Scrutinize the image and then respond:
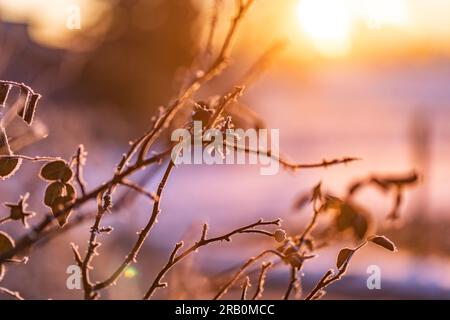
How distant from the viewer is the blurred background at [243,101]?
2547mm

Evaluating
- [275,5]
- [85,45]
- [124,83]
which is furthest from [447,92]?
[275,5]

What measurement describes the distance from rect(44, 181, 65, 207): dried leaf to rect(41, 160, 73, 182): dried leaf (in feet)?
0.04

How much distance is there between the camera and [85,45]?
4.53m

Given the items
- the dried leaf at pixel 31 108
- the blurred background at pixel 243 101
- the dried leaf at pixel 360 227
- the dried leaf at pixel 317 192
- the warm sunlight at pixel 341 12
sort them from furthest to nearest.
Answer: the blurred background at pixel 243 101 < the warm sunlight at pixel 341 12 < the dried leaf at pixel 360 227 < the dried leaf at pixel 317 192 < the dried leaf at pixel 31 108

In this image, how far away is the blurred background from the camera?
255cm

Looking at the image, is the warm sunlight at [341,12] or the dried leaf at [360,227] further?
the warm sunlight at [341,12]

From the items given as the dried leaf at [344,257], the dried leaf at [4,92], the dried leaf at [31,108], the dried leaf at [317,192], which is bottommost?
the dried leaf at [344,257]

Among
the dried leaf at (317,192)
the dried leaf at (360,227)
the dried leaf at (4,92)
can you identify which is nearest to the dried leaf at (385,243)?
the dried leaf at (317,192)

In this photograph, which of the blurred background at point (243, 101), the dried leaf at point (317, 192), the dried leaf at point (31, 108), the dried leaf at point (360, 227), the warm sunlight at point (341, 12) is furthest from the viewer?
the blurred background at point (243, 101)

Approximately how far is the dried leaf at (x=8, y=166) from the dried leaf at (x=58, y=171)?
0.06 metres

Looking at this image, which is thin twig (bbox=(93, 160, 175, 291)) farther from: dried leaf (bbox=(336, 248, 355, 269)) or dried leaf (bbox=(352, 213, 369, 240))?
dried leaf (bbox=(352, 213, 369, 240))

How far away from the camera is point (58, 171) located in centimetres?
128

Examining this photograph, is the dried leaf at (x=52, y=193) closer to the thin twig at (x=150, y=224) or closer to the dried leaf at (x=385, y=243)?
the thin twig at (x=150, y=224)
